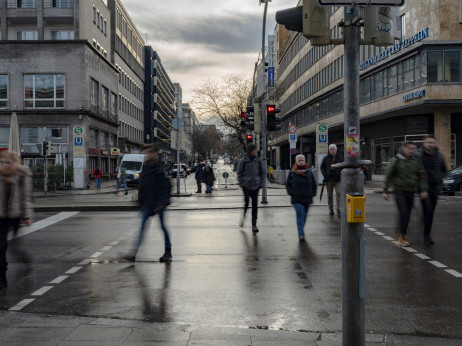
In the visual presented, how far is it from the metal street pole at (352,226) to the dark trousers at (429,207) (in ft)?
20.9

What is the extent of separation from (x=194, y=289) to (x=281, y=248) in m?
3.26

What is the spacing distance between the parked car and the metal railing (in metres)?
40.4

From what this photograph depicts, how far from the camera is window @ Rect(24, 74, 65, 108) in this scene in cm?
4597

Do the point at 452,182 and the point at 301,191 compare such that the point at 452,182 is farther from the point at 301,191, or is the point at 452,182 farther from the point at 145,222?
the point at 145,222

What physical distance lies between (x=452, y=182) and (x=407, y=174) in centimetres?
1582

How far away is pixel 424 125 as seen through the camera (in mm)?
34469

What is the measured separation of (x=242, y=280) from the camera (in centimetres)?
711

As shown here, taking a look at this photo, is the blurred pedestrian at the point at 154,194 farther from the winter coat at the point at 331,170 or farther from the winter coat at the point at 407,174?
the winter coat at the point at 331,170

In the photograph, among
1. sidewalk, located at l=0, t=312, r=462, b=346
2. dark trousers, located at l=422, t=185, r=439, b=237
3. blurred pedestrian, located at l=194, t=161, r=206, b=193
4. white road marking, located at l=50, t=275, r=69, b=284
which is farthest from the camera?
blurred pedestrian, located at l=194, t=161, r=206, b=193

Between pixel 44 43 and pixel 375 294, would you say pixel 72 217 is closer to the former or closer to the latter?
→ pixel 375 294

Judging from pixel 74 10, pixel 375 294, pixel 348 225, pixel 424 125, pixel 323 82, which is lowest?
pixel 375 294

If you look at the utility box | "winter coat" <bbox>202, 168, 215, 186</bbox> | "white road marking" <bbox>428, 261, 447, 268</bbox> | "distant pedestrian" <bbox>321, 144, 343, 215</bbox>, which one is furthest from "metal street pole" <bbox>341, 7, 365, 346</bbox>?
"winter coat" <bbox>202, 168, 215, 186</bbox>

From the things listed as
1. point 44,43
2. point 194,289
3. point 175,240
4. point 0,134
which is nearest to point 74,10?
point 44,43

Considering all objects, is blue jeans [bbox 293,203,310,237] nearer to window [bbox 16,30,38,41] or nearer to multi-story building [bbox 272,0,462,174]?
multi-story building [bbox 272,0,462,174]
